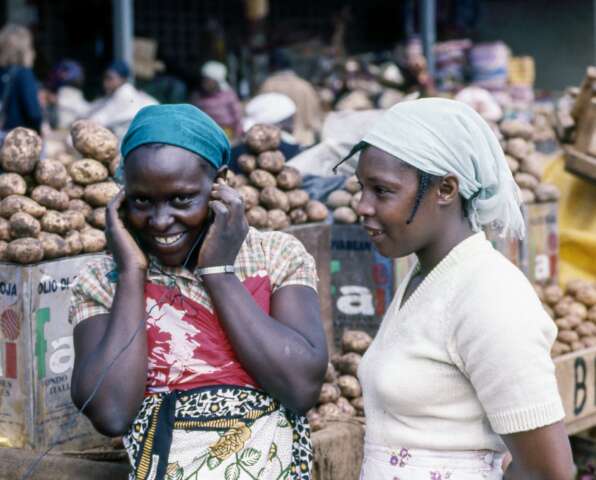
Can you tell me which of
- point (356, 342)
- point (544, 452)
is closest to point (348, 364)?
point (356, 342)

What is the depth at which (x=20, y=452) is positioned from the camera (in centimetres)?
331

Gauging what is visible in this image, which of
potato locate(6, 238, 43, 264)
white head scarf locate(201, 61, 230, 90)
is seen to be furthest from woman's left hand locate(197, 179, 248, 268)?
white head scarf locate(201, 61, 230, 90)

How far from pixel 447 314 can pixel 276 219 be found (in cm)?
228

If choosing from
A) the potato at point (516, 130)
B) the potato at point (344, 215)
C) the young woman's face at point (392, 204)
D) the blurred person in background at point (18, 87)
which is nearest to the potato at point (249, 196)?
the potato at point (344, 215)

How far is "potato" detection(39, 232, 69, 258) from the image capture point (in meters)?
3.51

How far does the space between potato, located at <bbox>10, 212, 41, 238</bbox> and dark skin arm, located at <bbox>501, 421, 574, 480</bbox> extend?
2.17 metres

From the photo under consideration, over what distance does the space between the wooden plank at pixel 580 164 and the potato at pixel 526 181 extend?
0.52 meters

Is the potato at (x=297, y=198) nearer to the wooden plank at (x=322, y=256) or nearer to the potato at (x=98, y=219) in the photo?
the wooden plank at (x=322, y=256)

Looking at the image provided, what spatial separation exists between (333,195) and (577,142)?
6.76 feet

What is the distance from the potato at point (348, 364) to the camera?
4.21 metres

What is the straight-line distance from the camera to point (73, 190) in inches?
154

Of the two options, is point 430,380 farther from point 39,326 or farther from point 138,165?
point 39,326

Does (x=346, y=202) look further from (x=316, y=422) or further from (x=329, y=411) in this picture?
(x=316, y=422)

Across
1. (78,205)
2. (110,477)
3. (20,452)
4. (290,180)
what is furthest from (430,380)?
(290,180)
